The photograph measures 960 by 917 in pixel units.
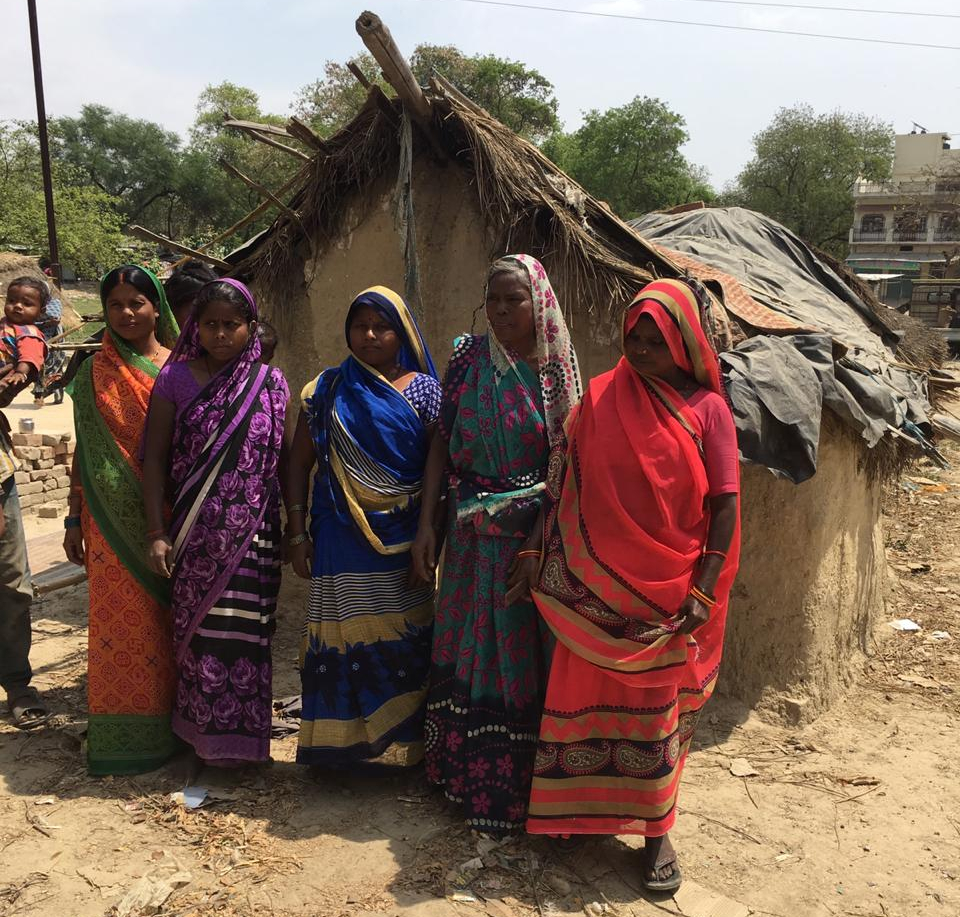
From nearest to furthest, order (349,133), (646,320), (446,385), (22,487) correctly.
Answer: (646,320) → (446,385) → (349,133) → (22,487)

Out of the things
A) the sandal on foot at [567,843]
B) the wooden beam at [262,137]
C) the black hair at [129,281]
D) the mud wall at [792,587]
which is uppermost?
the wooden beam at [262,137]

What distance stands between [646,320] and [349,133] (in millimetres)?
2515

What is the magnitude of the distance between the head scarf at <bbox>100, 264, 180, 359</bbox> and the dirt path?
166 centimetres

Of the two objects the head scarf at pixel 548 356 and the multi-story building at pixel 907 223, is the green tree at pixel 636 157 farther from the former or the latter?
the head scarf at pixel 548 356

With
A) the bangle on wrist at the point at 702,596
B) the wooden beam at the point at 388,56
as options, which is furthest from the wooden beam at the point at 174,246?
the bangle on wrist at the point at 702,596

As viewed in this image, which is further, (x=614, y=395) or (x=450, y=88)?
(x=450, y=88)

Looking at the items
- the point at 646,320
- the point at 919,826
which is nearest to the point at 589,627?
the point at 646,320

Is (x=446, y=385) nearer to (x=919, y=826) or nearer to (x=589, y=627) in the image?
(x=589, y=627)

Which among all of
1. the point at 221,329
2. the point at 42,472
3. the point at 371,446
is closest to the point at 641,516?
the point at 371,446

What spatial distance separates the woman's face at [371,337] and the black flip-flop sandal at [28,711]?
2.24m

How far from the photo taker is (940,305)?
23953 millimetres

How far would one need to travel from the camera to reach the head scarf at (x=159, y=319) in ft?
9.79

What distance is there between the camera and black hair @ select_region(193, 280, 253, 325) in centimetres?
279

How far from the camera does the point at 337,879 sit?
2.55m
